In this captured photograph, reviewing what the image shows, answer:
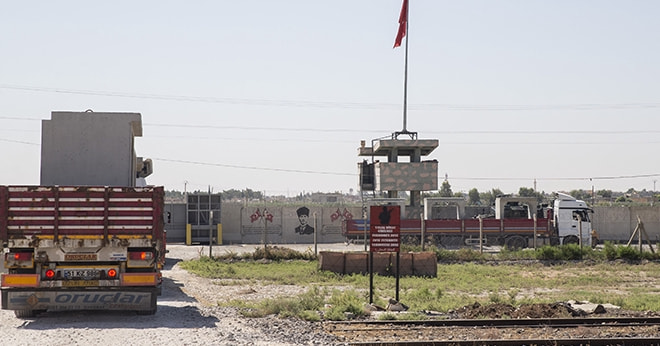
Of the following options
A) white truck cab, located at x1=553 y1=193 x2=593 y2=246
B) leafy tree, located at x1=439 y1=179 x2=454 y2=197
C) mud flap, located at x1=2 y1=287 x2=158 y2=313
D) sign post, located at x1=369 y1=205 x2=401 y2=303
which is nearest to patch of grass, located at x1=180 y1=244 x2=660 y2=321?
sign post, located at x1=369 y1=205 x2=401 y2=303

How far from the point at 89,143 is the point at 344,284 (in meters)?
9.59

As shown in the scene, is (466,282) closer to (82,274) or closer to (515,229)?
(82,274)

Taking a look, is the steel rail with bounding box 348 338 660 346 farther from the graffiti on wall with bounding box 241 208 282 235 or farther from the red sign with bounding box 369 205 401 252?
the graffiti on wall with bounding box 241 208 282 235

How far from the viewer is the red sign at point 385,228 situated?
62.0 ft

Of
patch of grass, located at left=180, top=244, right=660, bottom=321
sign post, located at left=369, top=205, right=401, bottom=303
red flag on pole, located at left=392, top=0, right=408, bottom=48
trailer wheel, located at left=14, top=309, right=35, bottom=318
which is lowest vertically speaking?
patch of grass, located at left=180, top=244, right=660, bottom=321

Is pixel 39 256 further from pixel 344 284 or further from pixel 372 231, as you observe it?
pixel 344 284

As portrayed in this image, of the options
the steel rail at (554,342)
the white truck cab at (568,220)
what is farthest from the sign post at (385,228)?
the white truck cab at (568,220)

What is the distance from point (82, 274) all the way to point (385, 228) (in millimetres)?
7540

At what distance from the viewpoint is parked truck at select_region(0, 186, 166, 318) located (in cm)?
1430

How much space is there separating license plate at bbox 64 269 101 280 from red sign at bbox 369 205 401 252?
7015 mm

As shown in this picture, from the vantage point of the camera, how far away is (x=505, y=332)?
14438 mm

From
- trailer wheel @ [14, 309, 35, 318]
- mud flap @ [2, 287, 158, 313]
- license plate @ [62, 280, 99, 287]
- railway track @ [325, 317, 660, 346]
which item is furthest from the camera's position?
trailer wheel @ [14, 309, 35, 318]

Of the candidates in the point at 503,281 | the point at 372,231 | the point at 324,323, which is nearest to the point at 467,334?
the point at 324,323

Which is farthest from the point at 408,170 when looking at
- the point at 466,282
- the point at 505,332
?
the point at 505,332
